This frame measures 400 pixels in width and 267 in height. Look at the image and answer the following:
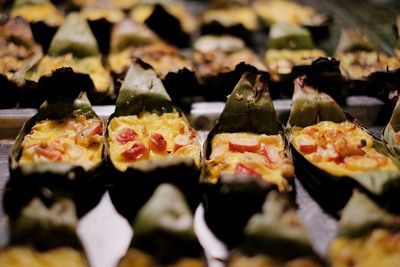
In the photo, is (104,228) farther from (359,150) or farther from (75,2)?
(75,2)

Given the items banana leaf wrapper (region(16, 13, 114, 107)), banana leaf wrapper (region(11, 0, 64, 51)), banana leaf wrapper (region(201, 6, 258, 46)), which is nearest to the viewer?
banana leaf wrapper (region(16, 13, 114, 107))

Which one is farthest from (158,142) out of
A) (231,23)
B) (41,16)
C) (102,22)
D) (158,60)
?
(41,16)

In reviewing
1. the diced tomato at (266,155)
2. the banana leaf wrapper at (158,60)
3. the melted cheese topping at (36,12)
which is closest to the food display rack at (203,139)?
the banana leaf wrapper at (158,60)

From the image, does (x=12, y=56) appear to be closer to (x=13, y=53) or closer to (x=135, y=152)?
(x=13, y=53)

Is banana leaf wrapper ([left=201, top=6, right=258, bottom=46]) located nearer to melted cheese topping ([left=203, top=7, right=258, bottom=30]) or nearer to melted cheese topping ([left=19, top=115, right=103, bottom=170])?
melted cheese topping ([left=203, top=7, right=258, bottom=30])

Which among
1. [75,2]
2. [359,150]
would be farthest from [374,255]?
[75,2]

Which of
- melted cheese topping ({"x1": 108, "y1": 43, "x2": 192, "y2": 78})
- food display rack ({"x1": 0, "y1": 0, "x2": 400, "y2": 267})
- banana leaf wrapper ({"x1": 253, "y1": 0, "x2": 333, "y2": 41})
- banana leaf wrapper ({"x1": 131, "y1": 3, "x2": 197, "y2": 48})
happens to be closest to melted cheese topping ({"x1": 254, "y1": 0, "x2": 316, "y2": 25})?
banana leaf wrapper ({"x1": 253, "y1": 0, "x2": 333, "y2": 41})
